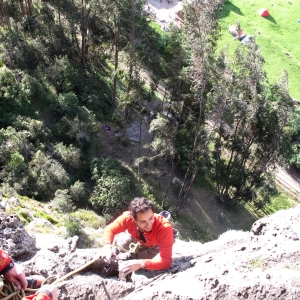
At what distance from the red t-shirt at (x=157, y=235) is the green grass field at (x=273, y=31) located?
30.4 meters

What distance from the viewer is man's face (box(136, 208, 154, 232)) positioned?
5187 mm

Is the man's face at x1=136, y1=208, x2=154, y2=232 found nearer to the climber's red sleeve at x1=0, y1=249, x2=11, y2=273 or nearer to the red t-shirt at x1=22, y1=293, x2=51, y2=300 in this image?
the red t-shirt at x1=22, y1=293, x2=51, y2=300

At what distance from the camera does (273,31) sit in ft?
130

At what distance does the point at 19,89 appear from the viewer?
1922 cm

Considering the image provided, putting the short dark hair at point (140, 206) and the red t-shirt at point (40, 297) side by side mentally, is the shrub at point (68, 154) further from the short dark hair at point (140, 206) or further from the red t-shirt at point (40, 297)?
the red t-shirt at point (40, 297)

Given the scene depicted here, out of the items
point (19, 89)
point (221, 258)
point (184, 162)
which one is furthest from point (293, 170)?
point (221, 258)

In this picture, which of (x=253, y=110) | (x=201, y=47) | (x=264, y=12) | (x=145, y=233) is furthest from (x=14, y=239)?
(x=264, y=12)

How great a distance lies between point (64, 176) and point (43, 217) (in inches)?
191

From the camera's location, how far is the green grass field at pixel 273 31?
34.7 m

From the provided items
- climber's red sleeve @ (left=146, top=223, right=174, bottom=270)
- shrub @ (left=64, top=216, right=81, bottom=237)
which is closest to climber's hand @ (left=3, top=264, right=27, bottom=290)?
climber's red sleeve @ (left=146, top=223, right=174, bottom=270)

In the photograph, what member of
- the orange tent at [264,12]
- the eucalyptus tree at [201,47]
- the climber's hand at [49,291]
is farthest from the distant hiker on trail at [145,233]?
the orange tent at [264,12]

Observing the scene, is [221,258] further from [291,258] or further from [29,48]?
[29,48]

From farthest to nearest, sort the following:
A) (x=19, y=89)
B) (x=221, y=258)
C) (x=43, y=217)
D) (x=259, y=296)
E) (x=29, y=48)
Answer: (x=29, y=48) < (x=19, y=89) < (x=43, y=217) < (x=221, y=258) < (x=259, y=296)

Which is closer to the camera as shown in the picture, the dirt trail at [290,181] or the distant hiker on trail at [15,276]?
the distant hiker on trail at [15,276]
